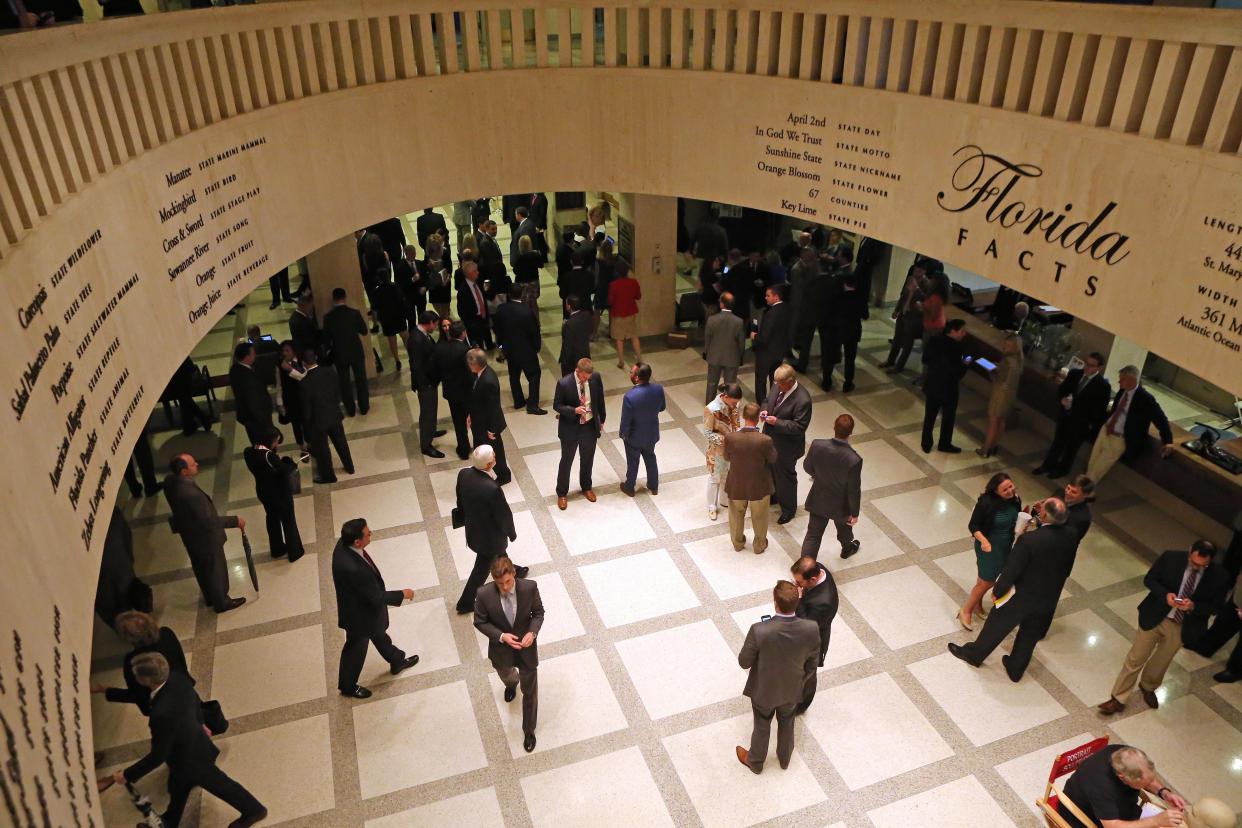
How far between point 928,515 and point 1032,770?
284cm

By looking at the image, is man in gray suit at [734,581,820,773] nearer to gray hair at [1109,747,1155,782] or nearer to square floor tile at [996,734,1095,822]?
square floor tile at [996,734,1095,822]

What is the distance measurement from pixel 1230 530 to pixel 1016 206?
3534 mm

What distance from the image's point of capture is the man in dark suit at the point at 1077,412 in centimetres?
796

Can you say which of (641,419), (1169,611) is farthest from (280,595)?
(1169,611)

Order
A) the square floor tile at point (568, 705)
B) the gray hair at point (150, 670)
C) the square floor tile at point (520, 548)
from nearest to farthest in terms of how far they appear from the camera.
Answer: the gray hair at point (150, 670) → the square floor tile at point (568, 705) → the square floor tile at point (520, 548)

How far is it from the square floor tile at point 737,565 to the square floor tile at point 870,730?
3.79 feet

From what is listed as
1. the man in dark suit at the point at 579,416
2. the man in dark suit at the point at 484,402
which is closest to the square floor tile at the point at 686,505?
the man in dark suit at the point at 579,416

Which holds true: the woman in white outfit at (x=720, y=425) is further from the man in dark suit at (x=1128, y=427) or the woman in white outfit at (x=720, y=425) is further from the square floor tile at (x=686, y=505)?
the man in dark suit at (x=1128, y=427)

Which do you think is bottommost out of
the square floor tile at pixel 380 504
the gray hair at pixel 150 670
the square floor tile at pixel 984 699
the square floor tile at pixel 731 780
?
the square floor tile at pixel 731 780

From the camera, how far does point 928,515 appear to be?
8.04m

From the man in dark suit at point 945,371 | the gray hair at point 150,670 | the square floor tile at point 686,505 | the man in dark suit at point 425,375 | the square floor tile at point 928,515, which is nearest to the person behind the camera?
the gray hair at point 150,670

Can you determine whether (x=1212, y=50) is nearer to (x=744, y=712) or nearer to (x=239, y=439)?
(x=744, y=712)

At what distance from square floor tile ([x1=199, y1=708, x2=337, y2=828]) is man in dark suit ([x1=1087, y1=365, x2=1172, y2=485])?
6.70 m

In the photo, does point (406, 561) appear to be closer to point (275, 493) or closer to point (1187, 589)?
point (275, 493)
